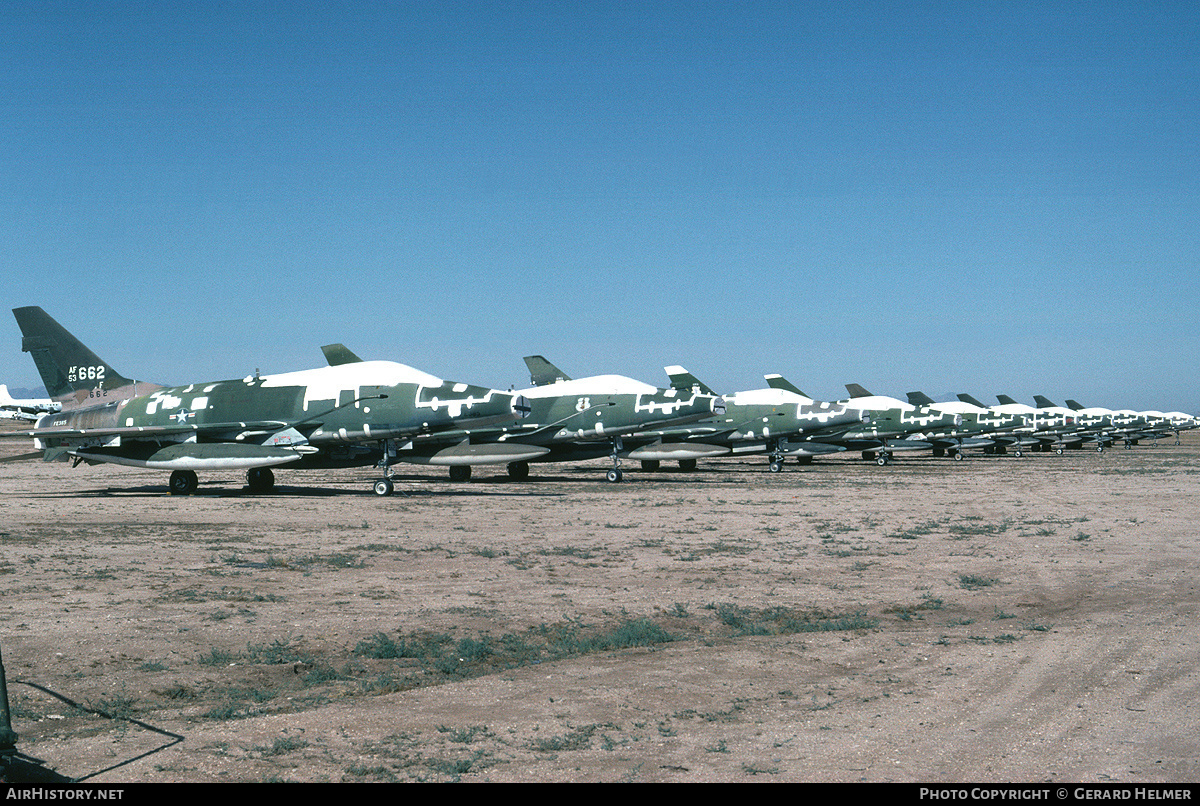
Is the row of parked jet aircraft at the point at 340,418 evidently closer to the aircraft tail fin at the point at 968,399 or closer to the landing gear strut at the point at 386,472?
the landing gear strut at the point at 386,472

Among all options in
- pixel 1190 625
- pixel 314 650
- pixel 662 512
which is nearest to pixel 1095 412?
pixel 662 512

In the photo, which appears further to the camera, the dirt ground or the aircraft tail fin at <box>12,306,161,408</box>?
the aircraft tail fin at <box>12,306,161,408</box>

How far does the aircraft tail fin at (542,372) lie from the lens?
128 ft

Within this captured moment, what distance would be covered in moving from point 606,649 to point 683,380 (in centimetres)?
2925

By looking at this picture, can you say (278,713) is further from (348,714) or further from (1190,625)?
(1190,625)

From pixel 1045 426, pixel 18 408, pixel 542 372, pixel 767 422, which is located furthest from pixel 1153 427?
pixel 18 408

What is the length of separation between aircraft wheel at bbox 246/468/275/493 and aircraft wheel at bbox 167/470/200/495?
157cm

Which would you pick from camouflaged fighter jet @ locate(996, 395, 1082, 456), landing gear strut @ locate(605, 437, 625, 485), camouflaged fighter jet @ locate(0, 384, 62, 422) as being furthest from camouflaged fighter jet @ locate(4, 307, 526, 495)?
camouflaged fighter jet @ locate(0, 384, 62, 422)

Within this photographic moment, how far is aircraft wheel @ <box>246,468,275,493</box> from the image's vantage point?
1144 inches

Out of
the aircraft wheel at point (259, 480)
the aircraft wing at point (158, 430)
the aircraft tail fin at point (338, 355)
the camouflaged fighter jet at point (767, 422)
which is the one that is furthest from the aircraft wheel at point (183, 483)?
the camouflaged fighter jet at point (767, 422)

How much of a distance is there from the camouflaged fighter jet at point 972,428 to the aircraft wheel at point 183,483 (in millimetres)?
46323

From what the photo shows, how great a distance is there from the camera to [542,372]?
3925 cm

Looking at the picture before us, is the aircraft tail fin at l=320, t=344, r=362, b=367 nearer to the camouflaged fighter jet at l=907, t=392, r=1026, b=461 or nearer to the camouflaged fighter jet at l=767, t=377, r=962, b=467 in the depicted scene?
the camouflaged fighter jet at l=767, t=377, r=962, b=467
